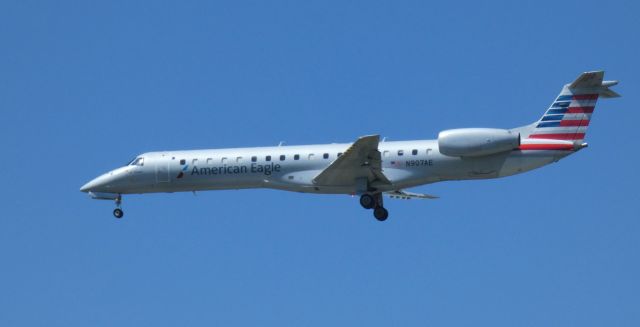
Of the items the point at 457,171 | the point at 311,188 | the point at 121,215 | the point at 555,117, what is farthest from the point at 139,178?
the point at 555,117

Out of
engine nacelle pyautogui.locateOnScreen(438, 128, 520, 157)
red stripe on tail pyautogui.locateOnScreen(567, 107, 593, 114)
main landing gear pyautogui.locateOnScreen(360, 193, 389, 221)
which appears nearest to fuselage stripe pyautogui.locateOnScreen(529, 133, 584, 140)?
red stripe on tail pyautogui.locateOnScreen(567, 107, 593, 114)

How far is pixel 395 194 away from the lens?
41000 mm

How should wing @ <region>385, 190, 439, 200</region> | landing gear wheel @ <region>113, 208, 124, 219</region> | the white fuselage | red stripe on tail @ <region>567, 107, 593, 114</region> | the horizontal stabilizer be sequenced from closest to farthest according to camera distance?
1. the horizontal stabilizer
2. red stripe on tail @ <region>567, 107, 593, 114</region>
3. the white fuselage
4. landing gear wheel @ <region>113, 208, 124, 219</region>
5. wing @ <region>385, 190, 439, 200</region>

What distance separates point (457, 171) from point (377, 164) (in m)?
2.64

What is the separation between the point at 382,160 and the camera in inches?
1460

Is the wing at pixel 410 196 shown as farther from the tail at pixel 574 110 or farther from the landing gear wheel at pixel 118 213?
the landing gear wheel at pixel 118 213

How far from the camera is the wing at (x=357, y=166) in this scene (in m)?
35.6

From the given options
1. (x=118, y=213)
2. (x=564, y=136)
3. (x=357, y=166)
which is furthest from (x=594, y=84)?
(x=118, y=213)

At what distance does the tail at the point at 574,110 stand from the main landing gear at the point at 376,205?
536cm

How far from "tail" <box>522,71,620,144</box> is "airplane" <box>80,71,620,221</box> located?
3 centimetres

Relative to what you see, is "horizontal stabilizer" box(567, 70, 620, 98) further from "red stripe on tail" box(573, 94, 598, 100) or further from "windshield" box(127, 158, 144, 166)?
"windshield" box(127, 158, 144, 166)

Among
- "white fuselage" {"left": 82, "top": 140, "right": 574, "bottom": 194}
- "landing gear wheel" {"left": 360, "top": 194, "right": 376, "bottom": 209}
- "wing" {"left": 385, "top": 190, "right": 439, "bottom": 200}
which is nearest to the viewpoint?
"white fuselage" {"left": 82, "top": 140, "right": 574, "bottom": 194}

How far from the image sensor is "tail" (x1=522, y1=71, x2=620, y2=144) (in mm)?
35719

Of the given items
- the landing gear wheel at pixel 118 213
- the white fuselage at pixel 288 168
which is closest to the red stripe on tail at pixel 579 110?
the white fuselage at pixel 288 168
